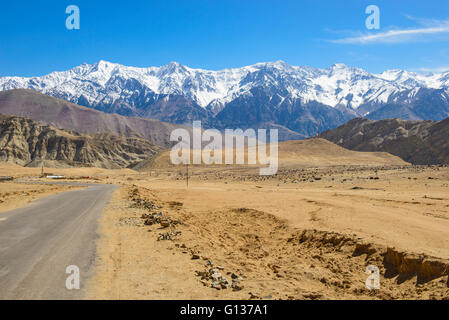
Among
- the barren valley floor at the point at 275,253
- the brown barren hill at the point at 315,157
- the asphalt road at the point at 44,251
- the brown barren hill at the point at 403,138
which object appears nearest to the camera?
the asphalt road at the point at 44,251

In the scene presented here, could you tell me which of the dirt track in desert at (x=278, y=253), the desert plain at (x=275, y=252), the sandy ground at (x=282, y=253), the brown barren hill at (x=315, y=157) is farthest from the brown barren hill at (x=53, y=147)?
the sandy ground at (x=282, y=253)

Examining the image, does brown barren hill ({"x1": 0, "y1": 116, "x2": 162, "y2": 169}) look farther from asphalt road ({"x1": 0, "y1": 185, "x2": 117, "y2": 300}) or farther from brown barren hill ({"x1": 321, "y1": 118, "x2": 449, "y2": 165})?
asphalt road ({"x1": 0, "y1": 185, "x2": 117, "y2": 300})

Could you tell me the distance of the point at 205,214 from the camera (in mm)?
19922

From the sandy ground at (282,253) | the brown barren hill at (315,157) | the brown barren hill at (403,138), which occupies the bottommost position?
the sandy ground at (282,253)

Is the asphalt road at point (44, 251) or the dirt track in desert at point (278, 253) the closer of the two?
the asphalt road at point (44, 251)

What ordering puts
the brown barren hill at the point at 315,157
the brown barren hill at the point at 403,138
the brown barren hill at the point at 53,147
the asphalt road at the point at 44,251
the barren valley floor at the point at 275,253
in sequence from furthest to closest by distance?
the brown barren hill at the point at 53,147 → the brown barren hill at the point at 403,138 → the brown barren hill at the point at 315,157 → the barren valley floor at the point at 275,253 → the asphalt road at the point at 44,251

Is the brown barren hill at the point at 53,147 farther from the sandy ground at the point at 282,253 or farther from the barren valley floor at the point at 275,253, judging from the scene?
the sandy ground at the point at 282,253

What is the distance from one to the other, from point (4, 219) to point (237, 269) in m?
12.2

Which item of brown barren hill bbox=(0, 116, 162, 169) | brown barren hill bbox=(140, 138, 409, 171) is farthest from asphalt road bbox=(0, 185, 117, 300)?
brown barren hill bbox=(0, 116, 162, 169)

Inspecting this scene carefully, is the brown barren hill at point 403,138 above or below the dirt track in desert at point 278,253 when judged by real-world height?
above

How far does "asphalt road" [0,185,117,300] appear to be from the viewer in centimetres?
741

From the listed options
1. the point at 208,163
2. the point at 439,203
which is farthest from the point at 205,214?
the point at 208,163

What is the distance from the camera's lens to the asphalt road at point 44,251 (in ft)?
24.3
